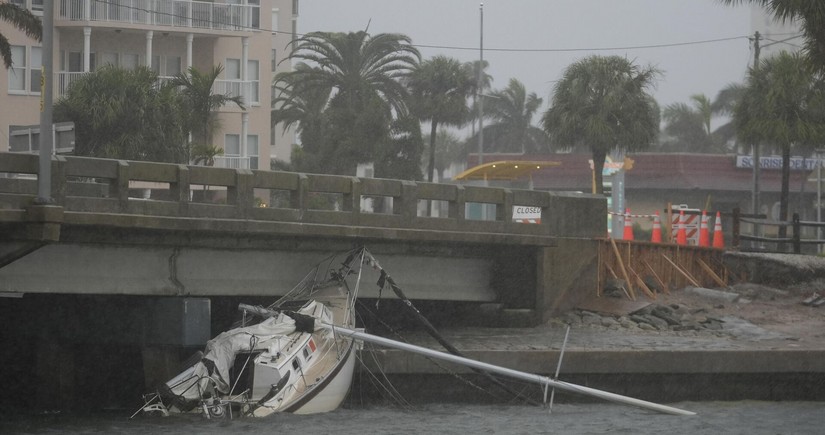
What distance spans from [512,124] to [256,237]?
308 ft

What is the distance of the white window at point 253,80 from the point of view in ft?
179

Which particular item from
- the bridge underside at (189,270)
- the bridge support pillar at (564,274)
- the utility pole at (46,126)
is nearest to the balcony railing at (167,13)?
the bridge support pillar at (564,274)

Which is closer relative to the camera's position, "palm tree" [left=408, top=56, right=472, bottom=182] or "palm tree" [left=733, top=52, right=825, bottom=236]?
"palm tree" [left=733, top=52, right=825, bottom=236]

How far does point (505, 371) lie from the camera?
1998 cm

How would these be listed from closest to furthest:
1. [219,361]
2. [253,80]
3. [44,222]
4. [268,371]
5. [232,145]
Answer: [44,222] → [268,371] → [219,361] → [232,145] → [253,80]

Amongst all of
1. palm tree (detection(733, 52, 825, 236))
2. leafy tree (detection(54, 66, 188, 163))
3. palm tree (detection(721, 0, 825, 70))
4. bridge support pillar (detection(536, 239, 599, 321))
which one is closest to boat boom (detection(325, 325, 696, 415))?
bridge support pillar (detection(536, 239, 599, 321))

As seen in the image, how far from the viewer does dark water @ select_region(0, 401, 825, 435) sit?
59.6ft

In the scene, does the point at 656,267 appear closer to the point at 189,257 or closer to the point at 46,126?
the point at 189,257

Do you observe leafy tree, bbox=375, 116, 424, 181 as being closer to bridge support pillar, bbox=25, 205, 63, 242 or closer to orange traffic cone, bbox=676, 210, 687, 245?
orange traffic cone, bbox=676, 210, 687, 245

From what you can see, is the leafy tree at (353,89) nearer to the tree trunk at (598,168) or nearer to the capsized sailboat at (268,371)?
the tree trunk at (598,168)

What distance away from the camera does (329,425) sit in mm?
18422

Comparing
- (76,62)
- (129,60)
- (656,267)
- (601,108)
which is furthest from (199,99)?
(656,267)

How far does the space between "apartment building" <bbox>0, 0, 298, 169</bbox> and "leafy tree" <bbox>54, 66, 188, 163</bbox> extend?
5.47 meters

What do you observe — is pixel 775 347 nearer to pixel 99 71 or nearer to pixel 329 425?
pixel 329 425
